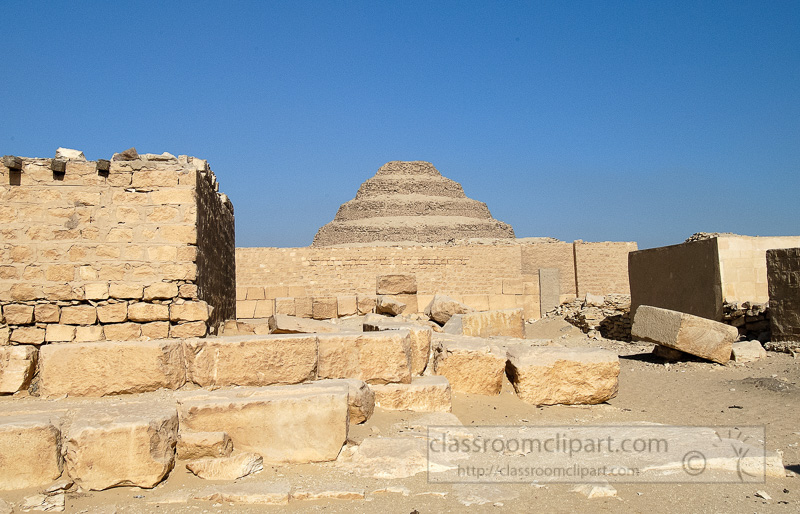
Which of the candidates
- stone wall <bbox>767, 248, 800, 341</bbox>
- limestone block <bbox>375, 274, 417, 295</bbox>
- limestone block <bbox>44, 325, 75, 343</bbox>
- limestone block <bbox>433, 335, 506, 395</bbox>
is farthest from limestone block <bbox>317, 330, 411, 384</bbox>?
stone wall <bbox>767, 248, 800, 341</bbox>

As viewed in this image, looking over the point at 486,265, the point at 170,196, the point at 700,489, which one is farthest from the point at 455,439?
the point at 486,265

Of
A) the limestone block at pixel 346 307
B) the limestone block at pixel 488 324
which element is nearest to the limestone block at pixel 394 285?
the limestone block at pixel 346 307

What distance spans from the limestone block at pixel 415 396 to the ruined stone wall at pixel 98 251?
→ 1.51 m

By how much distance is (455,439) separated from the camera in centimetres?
386

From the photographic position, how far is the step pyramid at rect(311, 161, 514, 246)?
135 feet

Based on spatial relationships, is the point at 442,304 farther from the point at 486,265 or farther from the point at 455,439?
the point at 486,265

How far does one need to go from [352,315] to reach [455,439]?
648cm

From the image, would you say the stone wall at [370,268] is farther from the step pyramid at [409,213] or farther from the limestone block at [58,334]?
the step pyramid at [409,213]

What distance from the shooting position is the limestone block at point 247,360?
4160mm

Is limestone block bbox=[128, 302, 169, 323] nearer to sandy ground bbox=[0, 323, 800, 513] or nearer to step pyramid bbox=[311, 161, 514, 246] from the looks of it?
sandy ground bbox=[0, 323, 800, 513]

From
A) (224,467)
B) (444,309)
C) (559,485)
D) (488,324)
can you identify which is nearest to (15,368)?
(224,467)

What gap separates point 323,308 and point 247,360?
5.94 metres

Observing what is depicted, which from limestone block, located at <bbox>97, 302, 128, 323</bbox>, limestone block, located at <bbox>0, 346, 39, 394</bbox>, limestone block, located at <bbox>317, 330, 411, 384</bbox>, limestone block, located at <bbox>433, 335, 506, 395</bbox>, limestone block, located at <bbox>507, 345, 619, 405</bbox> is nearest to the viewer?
limestone block, located at <bbox>0, 346, 39, 394</bbox>

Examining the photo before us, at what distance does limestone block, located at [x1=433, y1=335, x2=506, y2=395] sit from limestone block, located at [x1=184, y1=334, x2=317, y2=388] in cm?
150
